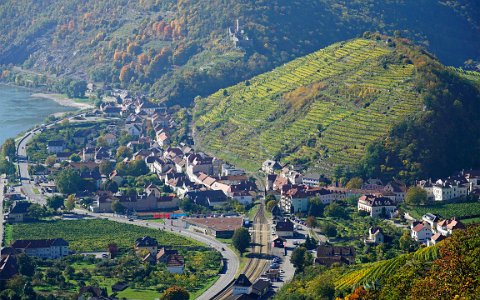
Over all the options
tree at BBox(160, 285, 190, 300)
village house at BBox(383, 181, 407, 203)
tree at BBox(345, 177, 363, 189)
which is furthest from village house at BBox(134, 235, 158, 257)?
village house at BBox(383, 181, 407, 203)

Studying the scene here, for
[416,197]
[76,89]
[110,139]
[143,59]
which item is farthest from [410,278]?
[143,59]

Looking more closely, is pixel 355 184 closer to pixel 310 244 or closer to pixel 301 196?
pixel 301 196

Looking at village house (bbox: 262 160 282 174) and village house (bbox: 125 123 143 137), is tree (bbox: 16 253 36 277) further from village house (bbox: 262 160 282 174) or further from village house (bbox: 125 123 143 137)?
village house (bbox: 125 123 143 137)

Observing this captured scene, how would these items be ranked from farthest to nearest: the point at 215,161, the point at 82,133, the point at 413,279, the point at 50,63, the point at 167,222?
the point at 50,63, the point at 82,133, the point at 215,161, the point at 167,222, the point at 413,279

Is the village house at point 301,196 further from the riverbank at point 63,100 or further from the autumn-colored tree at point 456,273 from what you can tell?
the riverbank at point 63,100

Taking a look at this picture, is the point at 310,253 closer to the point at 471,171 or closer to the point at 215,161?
the point at 471,171

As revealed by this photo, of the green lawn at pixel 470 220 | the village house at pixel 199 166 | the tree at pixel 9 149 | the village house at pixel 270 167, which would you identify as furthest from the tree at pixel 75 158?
the green lawn at pixel 470 220

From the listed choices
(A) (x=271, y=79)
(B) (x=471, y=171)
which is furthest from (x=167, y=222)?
(A) (x=271, y=79)
